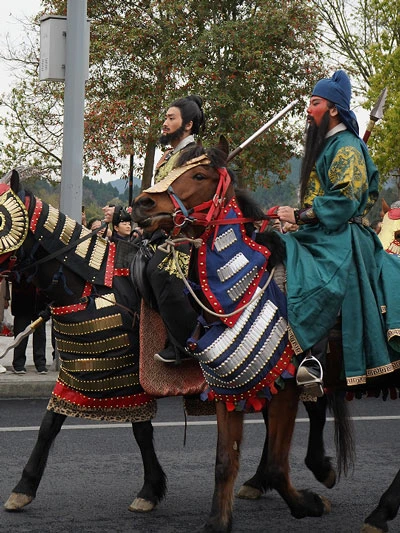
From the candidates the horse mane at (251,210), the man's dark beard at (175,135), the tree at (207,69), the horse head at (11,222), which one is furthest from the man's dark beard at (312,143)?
the tree at (207,69)

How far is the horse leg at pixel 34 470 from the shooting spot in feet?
19.4

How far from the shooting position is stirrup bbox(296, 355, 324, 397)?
512 cm

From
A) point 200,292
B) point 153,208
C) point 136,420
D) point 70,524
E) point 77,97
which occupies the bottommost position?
point 70,524

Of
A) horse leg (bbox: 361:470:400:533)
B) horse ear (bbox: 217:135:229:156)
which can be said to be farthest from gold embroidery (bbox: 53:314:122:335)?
horse leg (bbox: 361:470:400:533)

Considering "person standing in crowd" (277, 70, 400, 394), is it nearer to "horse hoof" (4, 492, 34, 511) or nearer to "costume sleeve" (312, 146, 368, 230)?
"costume sleeve" (312, 146, 368, 230)

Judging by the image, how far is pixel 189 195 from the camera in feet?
16.8

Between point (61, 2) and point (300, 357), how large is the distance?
2127 centimetres

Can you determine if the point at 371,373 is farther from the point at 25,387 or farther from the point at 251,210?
the point at 25,387

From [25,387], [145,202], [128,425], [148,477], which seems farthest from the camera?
[25,387]

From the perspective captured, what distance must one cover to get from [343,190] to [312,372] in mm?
954

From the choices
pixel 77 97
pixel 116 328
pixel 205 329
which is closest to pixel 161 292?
pixel 116 328

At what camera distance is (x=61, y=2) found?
25.0 metres

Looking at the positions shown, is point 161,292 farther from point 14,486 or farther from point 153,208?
point 14,486

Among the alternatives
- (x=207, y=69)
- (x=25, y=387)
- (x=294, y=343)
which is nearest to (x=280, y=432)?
(x=294, y=343)
